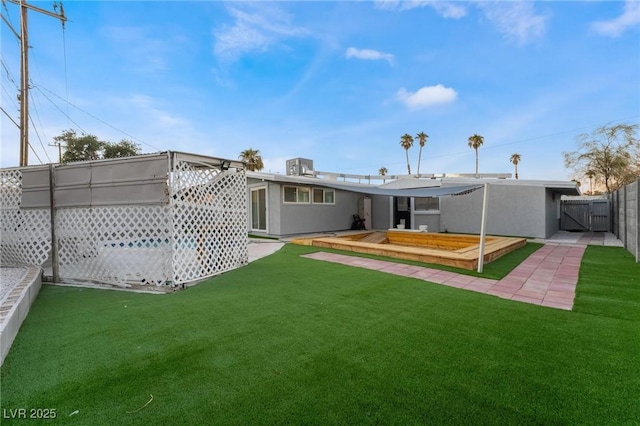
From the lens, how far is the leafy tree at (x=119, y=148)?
28.3 metres

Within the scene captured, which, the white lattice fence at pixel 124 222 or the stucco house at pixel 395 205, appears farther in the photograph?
the stucco house at pixel 395 205

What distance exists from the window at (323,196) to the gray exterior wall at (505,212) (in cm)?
592

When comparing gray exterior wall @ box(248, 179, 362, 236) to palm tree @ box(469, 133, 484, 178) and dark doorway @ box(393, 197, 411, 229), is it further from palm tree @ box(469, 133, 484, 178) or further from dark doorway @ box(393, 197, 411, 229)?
palm tree @ box(469, 133, 484, 178)

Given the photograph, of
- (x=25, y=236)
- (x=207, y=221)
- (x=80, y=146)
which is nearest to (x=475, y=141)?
(x=207, y=221)

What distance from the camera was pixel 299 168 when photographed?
16.7m

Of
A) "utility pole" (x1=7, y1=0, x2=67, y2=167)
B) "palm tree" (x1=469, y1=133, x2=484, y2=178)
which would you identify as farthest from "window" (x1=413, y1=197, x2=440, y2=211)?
"palm tree" (x1=469, y1=133, x2=484, y2=178)

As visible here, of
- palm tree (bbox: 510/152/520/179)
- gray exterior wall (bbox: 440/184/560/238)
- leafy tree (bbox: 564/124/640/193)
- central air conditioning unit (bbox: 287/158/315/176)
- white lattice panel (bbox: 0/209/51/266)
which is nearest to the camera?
white lattice panel (bbox: 0/209/51/266)

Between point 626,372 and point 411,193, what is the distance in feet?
28.2

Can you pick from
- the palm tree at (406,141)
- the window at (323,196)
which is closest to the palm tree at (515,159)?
the palm tree at (406,141)

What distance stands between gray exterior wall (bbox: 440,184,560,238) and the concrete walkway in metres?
4.56

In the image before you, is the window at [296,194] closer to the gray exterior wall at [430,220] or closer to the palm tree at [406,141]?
the gray exterior wall at [430,220]

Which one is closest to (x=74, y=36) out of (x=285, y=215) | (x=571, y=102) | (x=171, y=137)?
(x=171, y=137)

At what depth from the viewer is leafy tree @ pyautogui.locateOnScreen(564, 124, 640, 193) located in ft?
70.8

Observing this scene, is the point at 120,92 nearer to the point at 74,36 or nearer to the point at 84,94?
the point at 74,36
